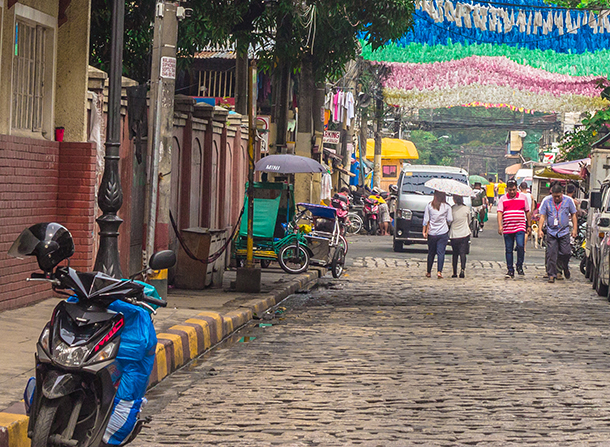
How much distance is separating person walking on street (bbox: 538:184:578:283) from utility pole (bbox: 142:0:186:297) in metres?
9.44

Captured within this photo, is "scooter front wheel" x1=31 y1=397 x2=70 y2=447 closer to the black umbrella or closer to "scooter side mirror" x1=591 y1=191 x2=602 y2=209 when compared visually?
the black umbrella

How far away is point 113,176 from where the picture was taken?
9836 millimetres

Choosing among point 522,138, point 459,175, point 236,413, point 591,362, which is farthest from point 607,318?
point 522,138

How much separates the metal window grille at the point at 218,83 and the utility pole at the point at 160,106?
53.0 feet

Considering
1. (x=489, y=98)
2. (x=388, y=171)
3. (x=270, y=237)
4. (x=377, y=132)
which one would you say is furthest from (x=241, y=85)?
(x=388, y=171)

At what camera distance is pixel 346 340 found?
34.4 ft

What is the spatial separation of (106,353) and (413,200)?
21.4 meters

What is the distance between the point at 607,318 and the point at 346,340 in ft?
14.1

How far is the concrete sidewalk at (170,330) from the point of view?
630cm

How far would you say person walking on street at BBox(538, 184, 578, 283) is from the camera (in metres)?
18.4

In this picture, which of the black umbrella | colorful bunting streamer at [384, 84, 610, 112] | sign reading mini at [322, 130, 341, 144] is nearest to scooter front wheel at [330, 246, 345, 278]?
the black umbrella

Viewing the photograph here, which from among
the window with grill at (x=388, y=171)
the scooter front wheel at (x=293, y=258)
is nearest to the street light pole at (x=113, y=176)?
the scooter front wheel at (x=293, y=258)

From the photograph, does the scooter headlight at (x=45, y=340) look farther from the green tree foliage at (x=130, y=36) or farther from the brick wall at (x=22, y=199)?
the green tree foliage at (x=130, y=36)

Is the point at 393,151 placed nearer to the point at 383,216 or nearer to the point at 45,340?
the point at 383,216
